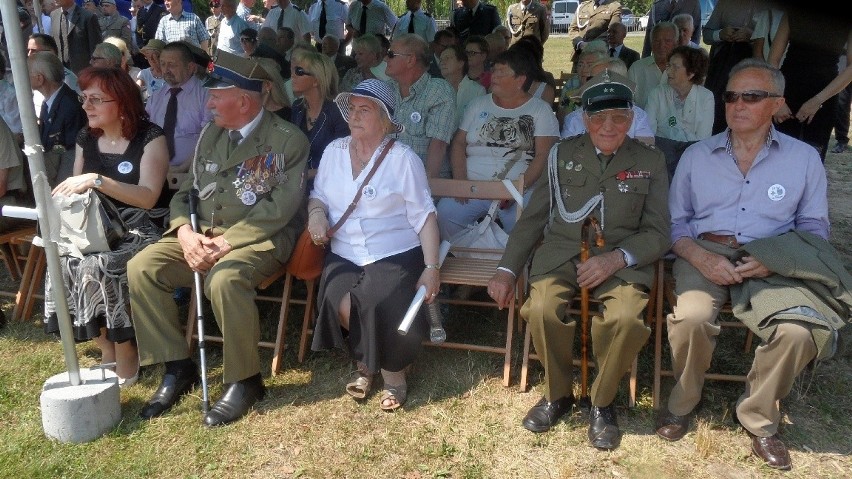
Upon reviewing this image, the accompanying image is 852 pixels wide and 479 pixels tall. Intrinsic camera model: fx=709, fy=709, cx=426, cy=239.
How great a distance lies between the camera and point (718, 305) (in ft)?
10.5

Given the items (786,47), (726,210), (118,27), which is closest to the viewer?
(726,210)

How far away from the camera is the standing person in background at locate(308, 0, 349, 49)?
36.8ft

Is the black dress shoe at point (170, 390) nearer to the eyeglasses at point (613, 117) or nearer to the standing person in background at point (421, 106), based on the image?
the standing person in background at point (421, 106)

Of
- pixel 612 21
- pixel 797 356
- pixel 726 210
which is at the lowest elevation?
pixel 797 356

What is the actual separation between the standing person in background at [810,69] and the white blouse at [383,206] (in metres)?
2.65

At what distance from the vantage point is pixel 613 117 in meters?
3.38

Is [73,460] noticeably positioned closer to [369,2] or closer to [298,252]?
[298,252]

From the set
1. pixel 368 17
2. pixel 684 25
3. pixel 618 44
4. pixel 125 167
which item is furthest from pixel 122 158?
pixel 368 17

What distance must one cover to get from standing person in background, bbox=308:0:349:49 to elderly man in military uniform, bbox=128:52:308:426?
25.4 feet

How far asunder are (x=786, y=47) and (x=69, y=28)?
337 inches

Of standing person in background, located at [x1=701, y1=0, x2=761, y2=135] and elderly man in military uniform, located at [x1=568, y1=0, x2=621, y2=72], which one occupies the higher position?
elderly man in military uniform, located at [x1=568, y1=0, x2=621, y2=72]

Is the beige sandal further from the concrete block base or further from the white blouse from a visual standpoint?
the concrete block base

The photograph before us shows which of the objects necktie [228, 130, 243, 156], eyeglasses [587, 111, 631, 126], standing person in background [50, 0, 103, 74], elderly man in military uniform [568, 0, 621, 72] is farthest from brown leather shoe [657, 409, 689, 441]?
standing person in background [50, 0, 103, 74]

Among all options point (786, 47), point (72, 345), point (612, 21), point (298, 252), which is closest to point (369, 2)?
point (612, 21)
